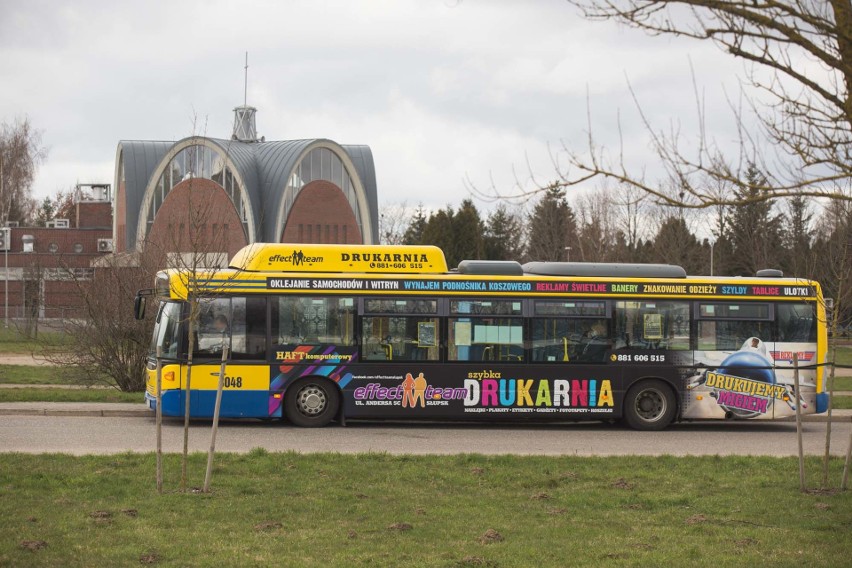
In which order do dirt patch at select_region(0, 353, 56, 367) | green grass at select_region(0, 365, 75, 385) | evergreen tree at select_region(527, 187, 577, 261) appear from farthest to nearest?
evergreen tree at select_region(527, 187, 577, 261) → dirt patch at select_region(0, 353, 56, 367) → green grass at select_region(0, 365, 75, 385)

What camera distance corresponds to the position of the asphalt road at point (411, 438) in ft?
49.2

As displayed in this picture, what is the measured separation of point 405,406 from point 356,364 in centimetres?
105

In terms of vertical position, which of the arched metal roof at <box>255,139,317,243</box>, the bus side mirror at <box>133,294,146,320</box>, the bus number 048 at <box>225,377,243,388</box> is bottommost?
the bus number 048 at <box>225,377,243,388</box>

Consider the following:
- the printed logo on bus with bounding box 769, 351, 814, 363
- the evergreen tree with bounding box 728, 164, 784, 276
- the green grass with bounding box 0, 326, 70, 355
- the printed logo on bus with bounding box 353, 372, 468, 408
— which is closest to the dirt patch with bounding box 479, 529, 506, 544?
the printed logo on bus with bounding box 353, 372, 468, 408

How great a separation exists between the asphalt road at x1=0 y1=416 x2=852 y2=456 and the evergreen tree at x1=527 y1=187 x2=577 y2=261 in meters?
→ 41.9

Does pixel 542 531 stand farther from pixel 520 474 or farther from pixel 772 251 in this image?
pixel 772 251

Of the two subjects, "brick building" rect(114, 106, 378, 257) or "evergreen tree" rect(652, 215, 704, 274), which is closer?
"evergreen tree" rect(652, 215, 704, 274)

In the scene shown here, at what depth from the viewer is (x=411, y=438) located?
1669 cm

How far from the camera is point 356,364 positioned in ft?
59.0

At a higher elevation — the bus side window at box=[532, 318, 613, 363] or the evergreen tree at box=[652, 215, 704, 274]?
the evergreen tree at box=[652, 215, 704, 274]

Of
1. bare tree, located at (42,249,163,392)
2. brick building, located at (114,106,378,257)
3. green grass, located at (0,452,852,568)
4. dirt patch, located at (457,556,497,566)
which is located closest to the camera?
dirt patch, located at (457,556,497,566)

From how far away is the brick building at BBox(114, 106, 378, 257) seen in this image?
70.7 metres

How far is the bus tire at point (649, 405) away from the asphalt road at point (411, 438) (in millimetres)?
234

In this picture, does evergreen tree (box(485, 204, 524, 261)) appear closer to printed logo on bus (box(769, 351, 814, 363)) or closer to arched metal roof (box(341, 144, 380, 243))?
arched metal roof (box(341, 144, 380, 243))
